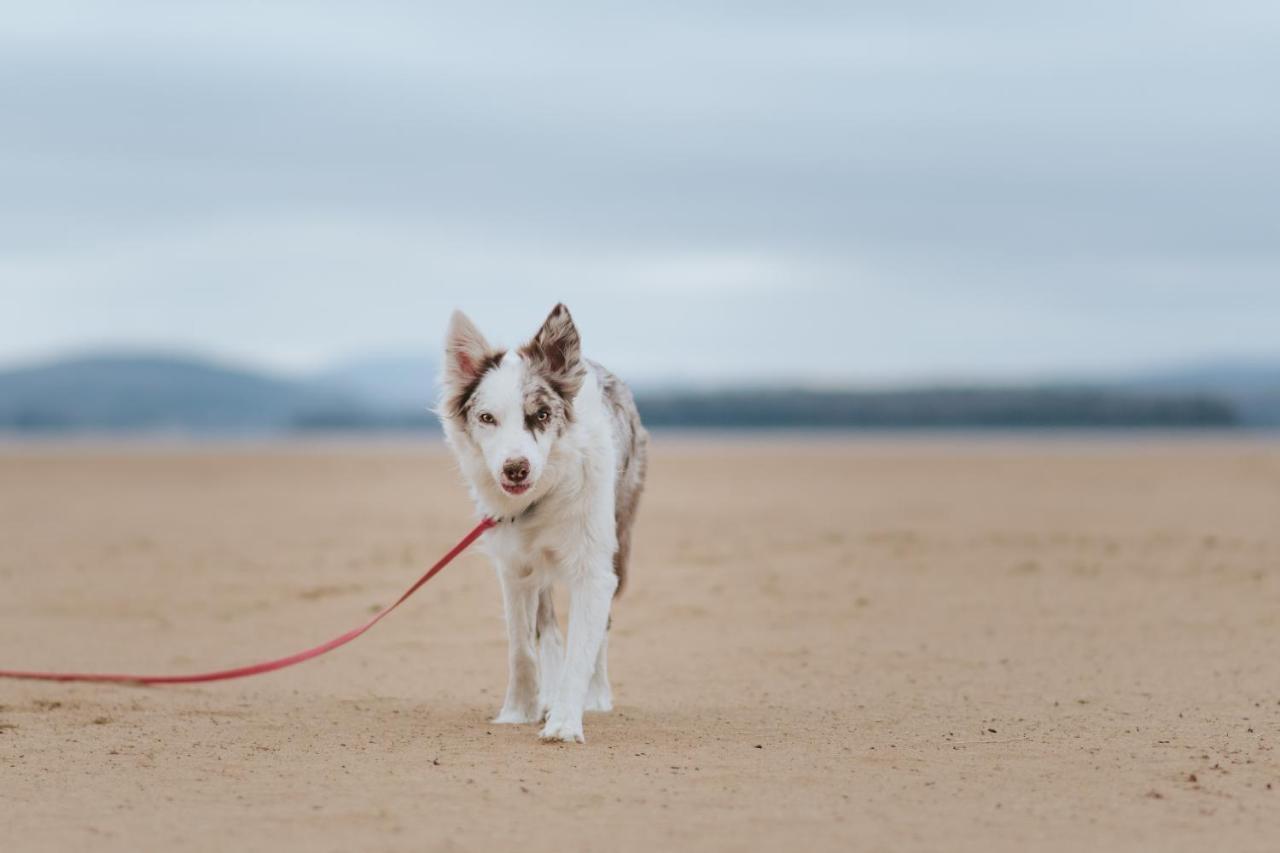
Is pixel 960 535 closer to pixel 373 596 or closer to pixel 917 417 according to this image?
pixel 373 596

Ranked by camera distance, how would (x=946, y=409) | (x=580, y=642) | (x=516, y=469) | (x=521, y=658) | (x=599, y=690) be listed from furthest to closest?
(x=946, y=409) → (x=599, y=690) → (x=521, y=658) → (x=580, y=642) → (x=516, y=469)

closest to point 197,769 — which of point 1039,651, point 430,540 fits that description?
point 1039,651

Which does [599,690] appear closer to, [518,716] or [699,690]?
[518,716]

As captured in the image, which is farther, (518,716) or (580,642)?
(518,716)

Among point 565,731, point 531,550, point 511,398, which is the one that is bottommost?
point 565,731

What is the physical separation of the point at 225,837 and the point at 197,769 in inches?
61.7

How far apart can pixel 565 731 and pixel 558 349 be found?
2.06 m

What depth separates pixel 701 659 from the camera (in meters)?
13.0

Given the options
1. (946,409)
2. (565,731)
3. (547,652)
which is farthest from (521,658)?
(946,409)

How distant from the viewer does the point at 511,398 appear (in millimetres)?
8500

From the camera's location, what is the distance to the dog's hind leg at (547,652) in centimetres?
970

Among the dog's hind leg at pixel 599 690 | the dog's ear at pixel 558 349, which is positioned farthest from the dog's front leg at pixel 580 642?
the dog's ear at pixel 558 349

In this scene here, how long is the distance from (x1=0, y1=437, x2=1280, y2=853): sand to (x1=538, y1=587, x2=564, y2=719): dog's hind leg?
0.39 meters

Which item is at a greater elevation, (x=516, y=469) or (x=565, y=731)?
(x=516, y=469)
